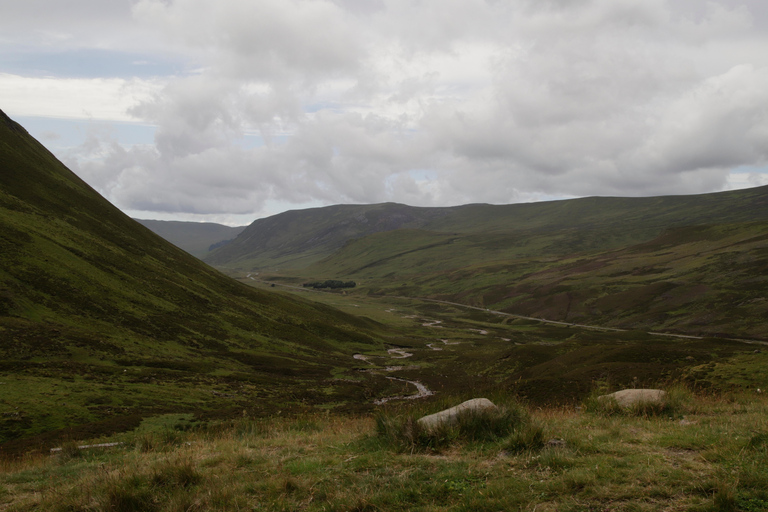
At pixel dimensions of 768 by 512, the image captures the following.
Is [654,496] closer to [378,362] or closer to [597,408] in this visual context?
[597,408]

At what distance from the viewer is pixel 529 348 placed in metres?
68.2

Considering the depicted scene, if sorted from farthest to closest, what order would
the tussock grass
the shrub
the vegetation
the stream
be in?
the stream
the tussock grass
the shrub
the vegetation

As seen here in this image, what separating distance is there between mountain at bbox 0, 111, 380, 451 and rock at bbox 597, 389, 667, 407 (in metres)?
30.9

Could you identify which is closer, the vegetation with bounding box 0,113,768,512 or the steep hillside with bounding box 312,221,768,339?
the vegetation with bounding box 0,113,768,512

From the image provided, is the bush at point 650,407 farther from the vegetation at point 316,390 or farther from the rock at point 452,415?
the rock at point 452,415

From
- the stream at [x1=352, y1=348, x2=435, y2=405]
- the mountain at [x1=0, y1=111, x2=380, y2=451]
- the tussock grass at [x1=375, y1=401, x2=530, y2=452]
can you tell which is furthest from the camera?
the stream at [x1=352, y1=348, x2=435, y2=405]

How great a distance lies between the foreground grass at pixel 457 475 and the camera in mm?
8148

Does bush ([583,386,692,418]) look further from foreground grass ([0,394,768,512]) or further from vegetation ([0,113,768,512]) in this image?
foreground grass ([0,394,768,512])

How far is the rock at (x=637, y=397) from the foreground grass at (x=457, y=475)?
6.19ft

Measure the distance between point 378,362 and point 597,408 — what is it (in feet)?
241

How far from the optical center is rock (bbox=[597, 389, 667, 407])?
50.8 feet

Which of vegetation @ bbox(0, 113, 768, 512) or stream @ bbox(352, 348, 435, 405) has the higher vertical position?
vegetation @ bbox(0, 113, 768, 512)

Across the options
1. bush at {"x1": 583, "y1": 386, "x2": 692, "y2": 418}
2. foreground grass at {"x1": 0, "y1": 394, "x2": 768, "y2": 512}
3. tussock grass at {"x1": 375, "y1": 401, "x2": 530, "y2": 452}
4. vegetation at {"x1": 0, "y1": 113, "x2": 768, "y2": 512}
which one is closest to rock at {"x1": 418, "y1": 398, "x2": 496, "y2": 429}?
tussock grass at {"x1": 375, "y1": 401, "x2": 530, "y2": 452}

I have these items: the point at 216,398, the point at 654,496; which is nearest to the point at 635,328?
the point at 216,398
